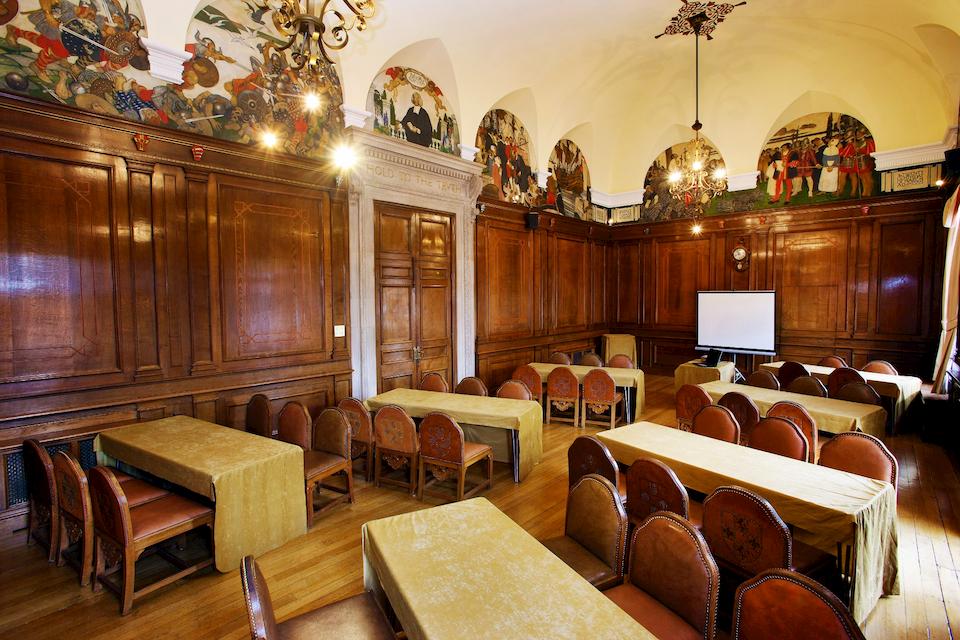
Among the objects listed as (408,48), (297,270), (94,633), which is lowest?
(94,633)

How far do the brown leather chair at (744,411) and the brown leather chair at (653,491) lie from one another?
2.27 m

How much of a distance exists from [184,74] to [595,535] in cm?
547

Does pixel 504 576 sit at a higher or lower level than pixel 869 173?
lower

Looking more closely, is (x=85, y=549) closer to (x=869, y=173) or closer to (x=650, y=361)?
(x=650, y=361)

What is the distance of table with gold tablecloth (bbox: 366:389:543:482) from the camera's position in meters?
4.51

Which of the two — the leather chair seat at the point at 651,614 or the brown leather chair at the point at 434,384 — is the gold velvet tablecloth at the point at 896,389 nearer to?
the brown leather chair at the point at 434,384

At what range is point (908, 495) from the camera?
4.36 meters

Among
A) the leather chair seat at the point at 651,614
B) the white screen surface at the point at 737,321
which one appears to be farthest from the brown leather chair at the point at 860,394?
the leather chair seat at the point at 651,614

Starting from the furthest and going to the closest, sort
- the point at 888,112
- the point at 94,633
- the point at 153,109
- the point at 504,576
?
the point at 888,112, the point at 153,109, the point at 94,633, the point at 504,576

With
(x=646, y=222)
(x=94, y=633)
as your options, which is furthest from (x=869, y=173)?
(x=94, y=633)

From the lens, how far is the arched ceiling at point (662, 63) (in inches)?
223

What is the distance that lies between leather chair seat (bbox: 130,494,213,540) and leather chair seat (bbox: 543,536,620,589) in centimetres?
240

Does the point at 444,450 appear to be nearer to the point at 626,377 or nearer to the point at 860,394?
the point at 626,377

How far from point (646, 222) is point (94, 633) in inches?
432
